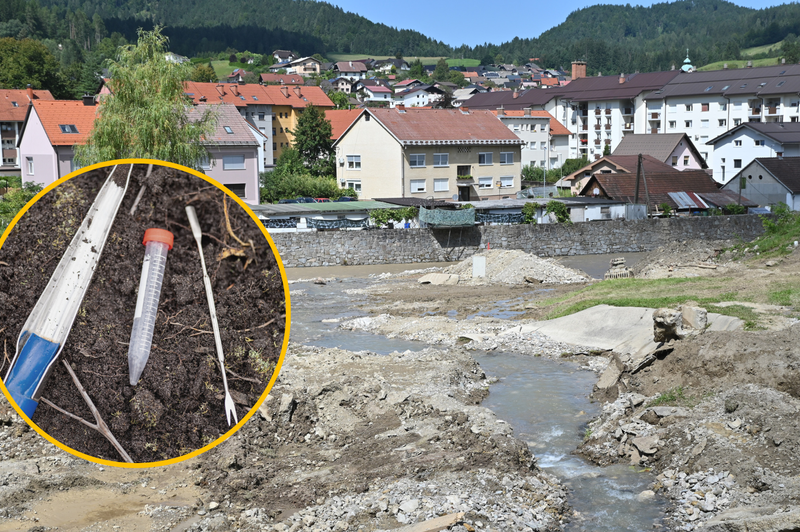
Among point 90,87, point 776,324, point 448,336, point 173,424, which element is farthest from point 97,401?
point 90,87

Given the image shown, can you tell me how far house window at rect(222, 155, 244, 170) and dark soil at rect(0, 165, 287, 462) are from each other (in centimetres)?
4217

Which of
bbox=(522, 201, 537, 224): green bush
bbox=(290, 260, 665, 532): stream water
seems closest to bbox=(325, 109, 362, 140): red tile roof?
bbox=(522, 201, 537, 224): green bush

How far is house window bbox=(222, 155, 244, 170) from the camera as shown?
44.3m

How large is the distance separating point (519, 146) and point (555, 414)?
42.6m

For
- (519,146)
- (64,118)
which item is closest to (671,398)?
(64,118)

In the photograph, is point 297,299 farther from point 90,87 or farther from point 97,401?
point 90,87

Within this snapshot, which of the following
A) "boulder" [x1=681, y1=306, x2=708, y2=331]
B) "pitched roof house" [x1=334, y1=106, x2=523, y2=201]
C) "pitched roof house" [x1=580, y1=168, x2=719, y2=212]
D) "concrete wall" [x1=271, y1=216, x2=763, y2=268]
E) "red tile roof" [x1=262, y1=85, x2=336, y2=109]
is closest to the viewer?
"boulder" [x1=681, y1=306, x2=708, y2=331]

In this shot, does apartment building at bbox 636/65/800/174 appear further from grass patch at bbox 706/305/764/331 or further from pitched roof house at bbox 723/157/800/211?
grass patch at bbox 706/305/764/331

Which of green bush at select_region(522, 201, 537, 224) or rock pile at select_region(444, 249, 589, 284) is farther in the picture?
green bush at select_region(522, 201, 537, 224)

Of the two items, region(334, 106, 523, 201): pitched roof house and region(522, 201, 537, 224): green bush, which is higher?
region(334, 106, 523, 201): pitched roof house

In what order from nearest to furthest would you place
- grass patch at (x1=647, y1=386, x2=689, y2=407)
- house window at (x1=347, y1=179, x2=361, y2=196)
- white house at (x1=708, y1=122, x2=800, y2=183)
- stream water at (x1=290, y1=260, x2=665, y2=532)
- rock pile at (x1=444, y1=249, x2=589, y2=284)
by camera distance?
stream water at (x1=290, y1=260, x2=665, y2=532)
grass patch at (x1=647, y1=386, x2=689, y2=407)
rock pile at (x1=444, y1=249, x2=589, y2=284)
house window at (x1=347, y1=179, x2=361, y2=196)
white house at (x1=708, y1=122, x2=800, y2=183)

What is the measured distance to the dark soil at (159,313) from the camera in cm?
329

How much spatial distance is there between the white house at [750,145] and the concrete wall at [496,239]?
17627mm

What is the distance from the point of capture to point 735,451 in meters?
11.4
